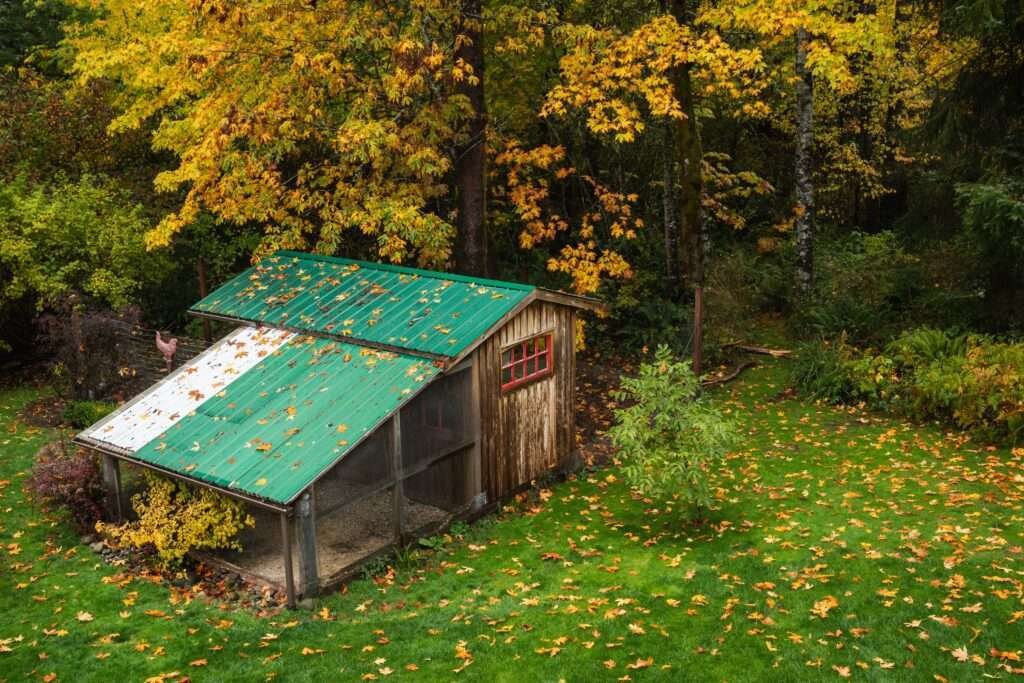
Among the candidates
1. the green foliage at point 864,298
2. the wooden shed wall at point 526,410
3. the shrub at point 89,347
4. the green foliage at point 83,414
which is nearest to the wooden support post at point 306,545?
the wooden shed wall at point 526,410

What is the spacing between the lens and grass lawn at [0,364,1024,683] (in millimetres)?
9125

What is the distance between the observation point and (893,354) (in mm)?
17562

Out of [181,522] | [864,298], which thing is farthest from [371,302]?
[864,298]

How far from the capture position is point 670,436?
12625 millimetres

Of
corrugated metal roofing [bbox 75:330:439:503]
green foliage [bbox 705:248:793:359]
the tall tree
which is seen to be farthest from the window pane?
green foliage [bbox 705:248:793:359]

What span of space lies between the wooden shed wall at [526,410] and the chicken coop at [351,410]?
0.09 feet

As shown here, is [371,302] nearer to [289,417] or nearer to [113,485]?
[289,417]

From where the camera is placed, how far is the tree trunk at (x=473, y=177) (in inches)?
688

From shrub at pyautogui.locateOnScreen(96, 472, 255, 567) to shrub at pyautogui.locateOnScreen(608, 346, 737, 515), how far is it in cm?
521

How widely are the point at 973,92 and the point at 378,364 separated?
41.2 feet

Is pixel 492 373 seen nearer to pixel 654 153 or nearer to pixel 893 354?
pixel 893 354

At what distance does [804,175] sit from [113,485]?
51.9ft

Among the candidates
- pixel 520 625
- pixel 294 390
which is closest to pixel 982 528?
pixel 520 625

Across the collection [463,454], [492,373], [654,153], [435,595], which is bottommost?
[435,595]
